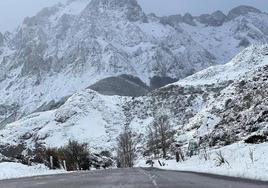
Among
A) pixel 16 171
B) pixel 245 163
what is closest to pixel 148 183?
pixel 245 163

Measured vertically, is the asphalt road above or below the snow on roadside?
below

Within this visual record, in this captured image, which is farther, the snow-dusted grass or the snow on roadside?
the snow on roadside

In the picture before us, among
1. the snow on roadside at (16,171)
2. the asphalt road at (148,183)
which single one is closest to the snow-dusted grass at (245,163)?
the asphalt road at (148,183)

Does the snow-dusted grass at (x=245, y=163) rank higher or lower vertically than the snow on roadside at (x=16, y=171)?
lower

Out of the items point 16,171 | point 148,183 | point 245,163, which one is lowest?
point 148,183

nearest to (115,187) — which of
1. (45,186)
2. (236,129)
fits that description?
(45,186)

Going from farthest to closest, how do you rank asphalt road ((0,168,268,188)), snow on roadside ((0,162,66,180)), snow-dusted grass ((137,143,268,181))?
snow on roadside ((0,162,66,180)) < snow-dusted grass ((137,143,268,181)) < asphalt road ((0,168,268,188))

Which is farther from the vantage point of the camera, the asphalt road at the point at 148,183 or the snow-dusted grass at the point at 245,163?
the snow-dusted grass at the point at 245,163

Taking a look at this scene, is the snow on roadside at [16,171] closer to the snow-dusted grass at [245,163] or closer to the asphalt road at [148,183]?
the asphalt road at [148,183]

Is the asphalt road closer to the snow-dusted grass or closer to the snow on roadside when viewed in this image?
the snow-dusted grass

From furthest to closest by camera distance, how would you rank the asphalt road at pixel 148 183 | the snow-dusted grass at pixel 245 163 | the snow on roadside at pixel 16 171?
the snow on roadside at pixel 16 171 < the snow-dusted grass at pixel 245 163 < the asphalt road at pixel 148 183

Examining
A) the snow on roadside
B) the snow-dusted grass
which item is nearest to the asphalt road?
the snow-dusted grass

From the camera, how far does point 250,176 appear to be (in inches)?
899

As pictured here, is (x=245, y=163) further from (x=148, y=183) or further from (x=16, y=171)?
(x=16, y=171)
